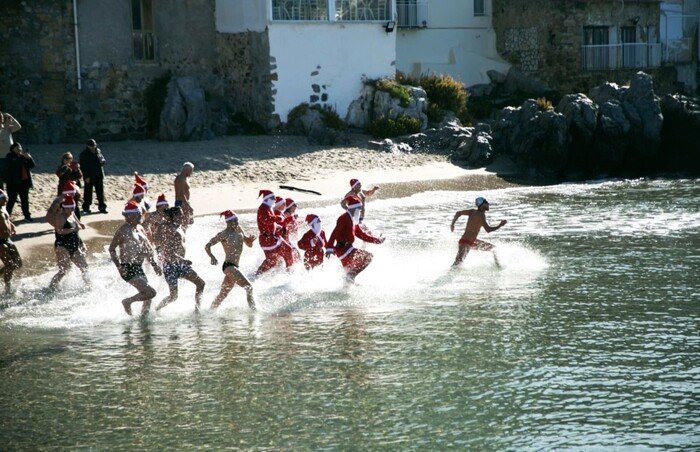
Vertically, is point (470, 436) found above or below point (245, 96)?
below

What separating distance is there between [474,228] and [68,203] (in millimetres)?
6970

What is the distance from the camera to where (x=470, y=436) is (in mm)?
10719

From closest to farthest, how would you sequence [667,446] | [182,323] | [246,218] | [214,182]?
[667,446] → [182,323] → [246,218] → [214,182]

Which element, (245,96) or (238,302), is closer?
(238,302)

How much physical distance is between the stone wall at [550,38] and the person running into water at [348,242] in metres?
29.0

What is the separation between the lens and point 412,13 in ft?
140

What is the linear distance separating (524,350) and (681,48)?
124 feet

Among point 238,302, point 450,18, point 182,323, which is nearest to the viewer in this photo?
point 182,323

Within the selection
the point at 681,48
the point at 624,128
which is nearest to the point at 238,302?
the point at 624,128

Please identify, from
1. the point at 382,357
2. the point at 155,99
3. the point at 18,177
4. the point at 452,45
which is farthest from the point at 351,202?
the point at 452,45

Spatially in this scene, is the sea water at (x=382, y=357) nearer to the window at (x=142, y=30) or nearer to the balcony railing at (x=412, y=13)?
the window at (x=142, y=30)

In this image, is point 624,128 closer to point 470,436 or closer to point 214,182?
point 214,182

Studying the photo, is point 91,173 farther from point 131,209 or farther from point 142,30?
point 142,30

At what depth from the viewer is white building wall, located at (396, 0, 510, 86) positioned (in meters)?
43.0
